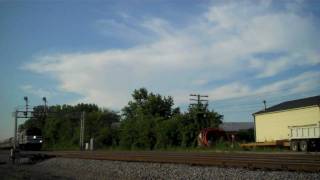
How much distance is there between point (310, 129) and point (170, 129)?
22.4 m

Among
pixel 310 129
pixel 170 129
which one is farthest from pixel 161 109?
pixel 310 129

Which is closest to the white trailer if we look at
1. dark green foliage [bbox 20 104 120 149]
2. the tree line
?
the tree line

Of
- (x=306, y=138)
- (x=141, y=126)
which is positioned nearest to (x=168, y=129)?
(x=141, y=126)

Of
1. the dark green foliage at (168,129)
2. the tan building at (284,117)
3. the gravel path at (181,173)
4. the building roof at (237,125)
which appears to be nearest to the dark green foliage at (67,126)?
the dark green foliage at (168,129)

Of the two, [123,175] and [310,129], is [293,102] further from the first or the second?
[123,175]

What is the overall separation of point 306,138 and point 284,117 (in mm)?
13251

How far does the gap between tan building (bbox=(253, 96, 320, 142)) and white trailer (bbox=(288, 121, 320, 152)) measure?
5046 millimetres

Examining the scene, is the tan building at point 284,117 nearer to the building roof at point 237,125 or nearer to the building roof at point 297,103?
the building roof at point 297,103

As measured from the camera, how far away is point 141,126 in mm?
62500

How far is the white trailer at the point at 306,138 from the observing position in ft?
121

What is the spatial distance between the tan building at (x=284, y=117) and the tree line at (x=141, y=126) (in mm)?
7412

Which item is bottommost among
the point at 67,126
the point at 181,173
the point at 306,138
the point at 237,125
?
the point at 181,173

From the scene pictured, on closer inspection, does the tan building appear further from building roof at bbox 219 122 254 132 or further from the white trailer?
building roof at bbox 219 122 254 132

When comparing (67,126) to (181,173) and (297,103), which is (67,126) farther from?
(181,173)
